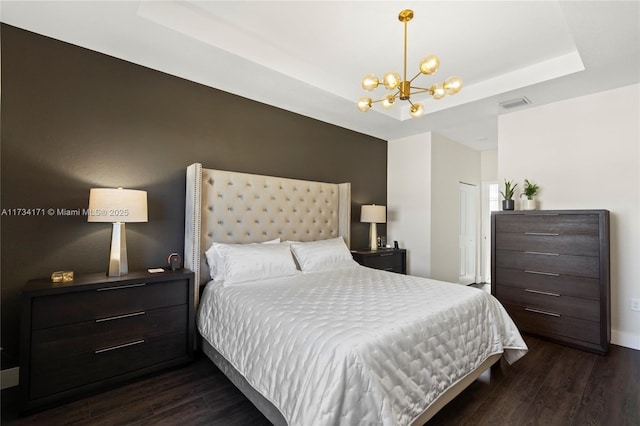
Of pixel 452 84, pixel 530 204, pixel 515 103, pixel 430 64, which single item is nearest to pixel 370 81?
pixel 430 64

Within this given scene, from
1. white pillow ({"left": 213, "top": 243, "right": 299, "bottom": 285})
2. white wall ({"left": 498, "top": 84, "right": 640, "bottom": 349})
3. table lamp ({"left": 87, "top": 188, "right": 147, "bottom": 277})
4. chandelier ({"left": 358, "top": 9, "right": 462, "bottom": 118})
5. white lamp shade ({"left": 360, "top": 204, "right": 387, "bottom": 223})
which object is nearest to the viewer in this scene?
chandelier ({"left": 358, "top": 9, "right": 462, "bottom": 118})

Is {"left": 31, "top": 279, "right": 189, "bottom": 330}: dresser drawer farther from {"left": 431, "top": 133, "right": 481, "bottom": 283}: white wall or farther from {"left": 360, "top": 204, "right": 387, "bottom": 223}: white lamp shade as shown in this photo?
{"left": 431, "top": 133, "right": 481, "bottom": 283}: white wall

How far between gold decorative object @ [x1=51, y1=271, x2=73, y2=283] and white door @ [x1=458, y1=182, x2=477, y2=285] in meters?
5.31

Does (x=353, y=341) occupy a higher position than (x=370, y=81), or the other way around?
(x=370, y=81)

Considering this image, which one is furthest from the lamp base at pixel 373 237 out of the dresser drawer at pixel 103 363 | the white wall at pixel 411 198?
the dresser drawer at pixel 103 363

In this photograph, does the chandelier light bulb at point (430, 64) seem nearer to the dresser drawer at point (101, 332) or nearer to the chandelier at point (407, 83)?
the chandelier at point (407, 83)

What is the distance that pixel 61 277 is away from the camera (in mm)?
2051

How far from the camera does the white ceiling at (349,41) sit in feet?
6.75

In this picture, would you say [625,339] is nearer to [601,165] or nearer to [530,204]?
[530,204]

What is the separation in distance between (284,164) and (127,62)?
69.2 inches

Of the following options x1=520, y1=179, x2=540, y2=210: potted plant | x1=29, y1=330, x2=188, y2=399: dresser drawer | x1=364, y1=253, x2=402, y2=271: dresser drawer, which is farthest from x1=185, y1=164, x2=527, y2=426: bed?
x1=520, y1=179, x2=540, y2=210: potted plant

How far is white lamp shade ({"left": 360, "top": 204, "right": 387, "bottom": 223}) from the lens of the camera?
13.5 feet

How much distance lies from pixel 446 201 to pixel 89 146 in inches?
181

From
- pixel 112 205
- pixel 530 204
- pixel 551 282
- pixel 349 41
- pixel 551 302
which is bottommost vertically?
pixel 551 302
